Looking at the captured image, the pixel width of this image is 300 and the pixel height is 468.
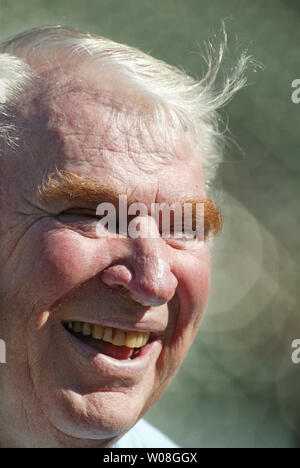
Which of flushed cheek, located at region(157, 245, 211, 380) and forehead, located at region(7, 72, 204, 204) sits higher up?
forehead, located at region(7, 72, 204, 204)

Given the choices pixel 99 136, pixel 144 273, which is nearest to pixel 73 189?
pixel 99 136

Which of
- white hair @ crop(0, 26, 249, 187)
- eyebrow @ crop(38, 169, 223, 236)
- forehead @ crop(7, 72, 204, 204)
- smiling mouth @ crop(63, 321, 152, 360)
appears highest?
white hair @ crop(0, 26, 249, 187)

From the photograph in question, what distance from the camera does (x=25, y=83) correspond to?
1.49m

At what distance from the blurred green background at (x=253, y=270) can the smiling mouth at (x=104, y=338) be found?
1.75 metres

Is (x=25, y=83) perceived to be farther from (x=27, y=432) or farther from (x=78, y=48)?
(x=27, y=432)

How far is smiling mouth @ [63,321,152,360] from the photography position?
4.69ft

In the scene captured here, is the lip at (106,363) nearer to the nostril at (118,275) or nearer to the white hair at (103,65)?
the nostril at (118,275)

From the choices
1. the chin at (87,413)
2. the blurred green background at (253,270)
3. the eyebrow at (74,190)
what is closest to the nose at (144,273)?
the eyebrow at (74,190)

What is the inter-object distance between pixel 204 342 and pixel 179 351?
2138 mm

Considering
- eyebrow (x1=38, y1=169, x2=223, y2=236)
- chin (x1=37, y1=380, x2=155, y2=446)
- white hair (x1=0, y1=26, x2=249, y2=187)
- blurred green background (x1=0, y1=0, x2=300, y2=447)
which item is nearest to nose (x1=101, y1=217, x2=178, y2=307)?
eyebrow (x1=38, y1=169, x2=223, y2=236)

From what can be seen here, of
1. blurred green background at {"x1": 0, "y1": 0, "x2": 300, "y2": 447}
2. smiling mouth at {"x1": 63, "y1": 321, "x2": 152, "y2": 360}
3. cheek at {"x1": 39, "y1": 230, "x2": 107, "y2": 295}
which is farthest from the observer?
blurred green background at {"x1": 0, "y1": 0, "x2": 300, "y2": 447}

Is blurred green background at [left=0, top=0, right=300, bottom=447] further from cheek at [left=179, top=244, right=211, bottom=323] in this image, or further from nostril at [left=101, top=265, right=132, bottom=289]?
nostril at [left=101, top=265, right=132, bottom=289]

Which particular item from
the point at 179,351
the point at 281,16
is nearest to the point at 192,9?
the point at 281,16

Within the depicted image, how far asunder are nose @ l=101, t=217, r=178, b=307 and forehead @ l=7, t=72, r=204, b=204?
146 millimetres
